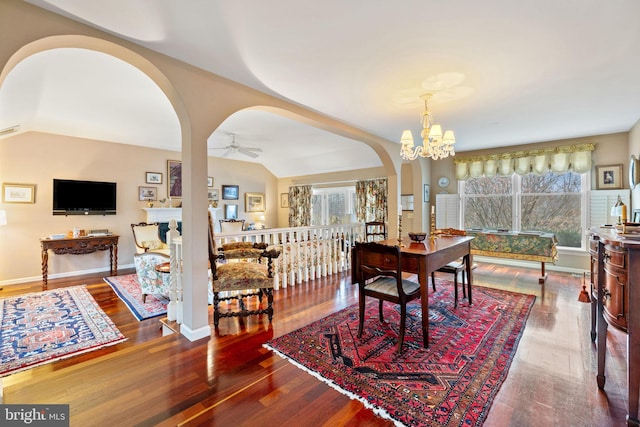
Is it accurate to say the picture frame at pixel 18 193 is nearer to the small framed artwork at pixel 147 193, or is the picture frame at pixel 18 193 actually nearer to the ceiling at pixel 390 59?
the ceiling at pixel 390 59

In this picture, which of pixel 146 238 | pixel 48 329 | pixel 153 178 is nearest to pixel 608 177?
pixel 48 329

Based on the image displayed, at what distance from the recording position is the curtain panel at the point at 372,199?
687 centimetres

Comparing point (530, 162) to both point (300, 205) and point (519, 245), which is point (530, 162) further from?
point (300, 205)

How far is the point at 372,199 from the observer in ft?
23.1

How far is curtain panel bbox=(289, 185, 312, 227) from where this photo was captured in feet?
27.2

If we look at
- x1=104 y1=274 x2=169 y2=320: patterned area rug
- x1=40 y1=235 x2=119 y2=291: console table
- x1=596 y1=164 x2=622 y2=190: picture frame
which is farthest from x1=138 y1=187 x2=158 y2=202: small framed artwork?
x1=596 y1=164 x2=622 y2=190: picture frame

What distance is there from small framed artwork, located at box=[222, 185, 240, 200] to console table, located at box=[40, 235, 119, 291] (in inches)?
111

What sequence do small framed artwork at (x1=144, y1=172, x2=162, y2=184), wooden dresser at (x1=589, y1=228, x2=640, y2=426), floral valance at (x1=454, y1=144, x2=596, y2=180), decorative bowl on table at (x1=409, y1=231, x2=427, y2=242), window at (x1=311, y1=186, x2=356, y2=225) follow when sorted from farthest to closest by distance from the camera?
window at (x1=311, y1=186, x2=356, y2=225)
small framed artwork at (x1=144, y1=172, x2=162, y2=184)
floral valance at (x1=454, y1=144, x2=596, y2=180)
decorative bowl on table at (x1=409, y1=231, x2=427, y2=242)
wooden dresser at (x1=589, y1=228, x2=640, y2=426)

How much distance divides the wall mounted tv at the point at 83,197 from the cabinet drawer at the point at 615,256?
711 centimetres

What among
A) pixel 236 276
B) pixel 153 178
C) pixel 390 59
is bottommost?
pixel 236 276

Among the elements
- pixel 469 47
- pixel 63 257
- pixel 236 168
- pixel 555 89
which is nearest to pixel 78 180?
pixel 63 257

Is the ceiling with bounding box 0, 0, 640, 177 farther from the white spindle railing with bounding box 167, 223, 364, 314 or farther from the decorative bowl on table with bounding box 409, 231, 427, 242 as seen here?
the white spindle railing with bounding box 167, 223, 364, 314
